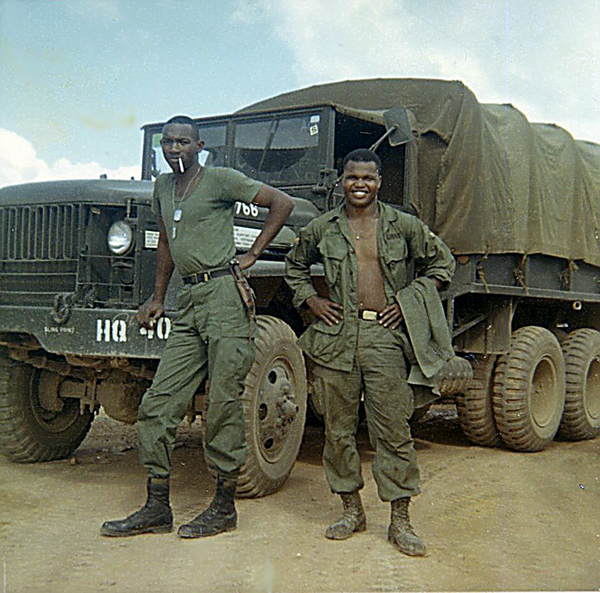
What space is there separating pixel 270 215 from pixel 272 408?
121cm

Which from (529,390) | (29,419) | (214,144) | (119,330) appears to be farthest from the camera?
(529,390)

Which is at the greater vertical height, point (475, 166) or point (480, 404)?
point (475, 166)

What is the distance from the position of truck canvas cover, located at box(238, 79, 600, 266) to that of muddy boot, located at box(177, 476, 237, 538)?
297 centimetres

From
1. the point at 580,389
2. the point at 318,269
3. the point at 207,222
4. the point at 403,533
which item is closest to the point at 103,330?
the point at 207,222

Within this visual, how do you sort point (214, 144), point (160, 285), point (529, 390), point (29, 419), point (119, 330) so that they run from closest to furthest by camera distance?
point (160, 285) < point (119, 330) < point (29, 419) < point (214, 144) < point (529, 390)

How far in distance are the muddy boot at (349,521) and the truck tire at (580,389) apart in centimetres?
412

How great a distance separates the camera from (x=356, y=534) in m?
3.98

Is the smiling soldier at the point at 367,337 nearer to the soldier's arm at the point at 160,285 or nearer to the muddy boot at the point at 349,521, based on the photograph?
the muddy boot at the point at 349,521

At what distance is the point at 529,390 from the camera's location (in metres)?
6.79

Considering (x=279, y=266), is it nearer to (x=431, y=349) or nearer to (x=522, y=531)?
(x=431, y=349)

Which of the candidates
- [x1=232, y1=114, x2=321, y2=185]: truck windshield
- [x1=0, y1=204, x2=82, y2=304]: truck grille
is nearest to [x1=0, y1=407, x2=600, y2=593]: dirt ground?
[x1=0, y1=204, x2=82, y2=304]: truck grille

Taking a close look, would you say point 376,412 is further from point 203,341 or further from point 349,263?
point 203,341

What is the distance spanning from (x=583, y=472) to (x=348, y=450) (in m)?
2.81

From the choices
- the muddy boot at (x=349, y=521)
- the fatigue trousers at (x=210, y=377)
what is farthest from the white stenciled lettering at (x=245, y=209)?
the muddy boot at (x=349, y=521)
